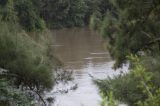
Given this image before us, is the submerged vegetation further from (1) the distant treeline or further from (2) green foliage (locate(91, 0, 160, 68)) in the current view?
(1) the distant treeline

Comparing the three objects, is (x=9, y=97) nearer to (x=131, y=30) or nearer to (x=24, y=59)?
(x=24, y=59)

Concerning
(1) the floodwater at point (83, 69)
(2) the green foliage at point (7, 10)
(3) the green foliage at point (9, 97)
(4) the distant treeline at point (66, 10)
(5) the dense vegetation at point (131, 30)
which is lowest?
(4) the distant treeline at point (66, 10)

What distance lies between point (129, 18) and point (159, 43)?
0.60 metres

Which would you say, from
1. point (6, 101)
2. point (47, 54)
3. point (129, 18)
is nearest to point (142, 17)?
point (129, 18)

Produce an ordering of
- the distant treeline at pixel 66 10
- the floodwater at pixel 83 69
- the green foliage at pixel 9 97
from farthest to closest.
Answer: the distant treeline at pixel 66 10, the floodwater at pixel 83 69, the green foliage at pixel 9 97

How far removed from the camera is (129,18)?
652 cm

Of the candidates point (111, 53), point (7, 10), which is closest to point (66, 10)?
point (7, 10)

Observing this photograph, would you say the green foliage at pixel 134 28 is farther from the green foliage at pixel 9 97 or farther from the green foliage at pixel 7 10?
the green foliage at pixel 7 10

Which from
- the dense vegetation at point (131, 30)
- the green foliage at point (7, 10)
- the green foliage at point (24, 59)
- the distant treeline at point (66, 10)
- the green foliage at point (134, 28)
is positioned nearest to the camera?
the dense vegetation at point (131, 30)

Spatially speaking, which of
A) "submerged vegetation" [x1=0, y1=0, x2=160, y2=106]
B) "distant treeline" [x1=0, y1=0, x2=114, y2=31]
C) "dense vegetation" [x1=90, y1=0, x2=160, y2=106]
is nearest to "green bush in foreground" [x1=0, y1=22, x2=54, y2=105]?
"submerged vegetation" [x1=0, y1=0, x2=160, y2=106]

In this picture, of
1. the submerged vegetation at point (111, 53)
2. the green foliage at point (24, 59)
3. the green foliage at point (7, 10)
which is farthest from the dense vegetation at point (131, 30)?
the green foliage at point (7, 10)

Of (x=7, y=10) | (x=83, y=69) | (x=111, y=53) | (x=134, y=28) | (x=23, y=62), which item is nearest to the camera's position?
(x=134, y=28)

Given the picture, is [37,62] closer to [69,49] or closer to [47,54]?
[47,54]

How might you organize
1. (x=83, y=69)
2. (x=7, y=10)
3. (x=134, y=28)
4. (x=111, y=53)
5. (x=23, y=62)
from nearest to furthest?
(x=134, y=28) → (x=111, y=53) → (x=23, y=62) → (x=7, y=10) → (x=83, y=69)
